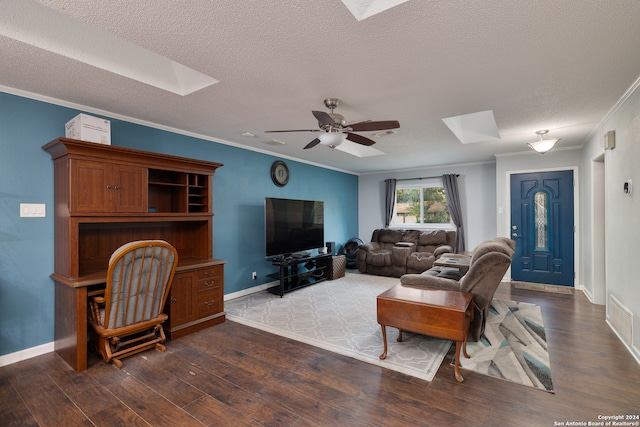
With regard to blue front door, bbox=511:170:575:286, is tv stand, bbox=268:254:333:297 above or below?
below

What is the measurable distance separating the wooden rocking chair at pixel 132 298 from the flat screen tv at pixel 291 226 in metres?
2.01

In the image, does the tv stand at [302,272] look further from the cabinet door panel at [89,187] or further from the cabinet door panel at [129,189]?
the cabinet door panel at [89,187]

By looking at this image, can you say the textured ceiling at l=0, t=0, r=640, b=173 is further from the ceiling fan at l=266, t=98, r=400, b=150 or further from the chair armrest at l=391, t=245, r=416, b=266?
the chair armrest at l=391, t=245, r=416, b=266

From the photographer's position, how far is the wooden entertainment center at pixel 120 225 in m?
2.63

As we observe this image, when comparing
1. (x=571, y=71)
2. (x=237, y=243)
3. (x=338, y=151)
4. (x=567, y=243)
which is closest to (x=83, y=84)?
(x=237, y=243)

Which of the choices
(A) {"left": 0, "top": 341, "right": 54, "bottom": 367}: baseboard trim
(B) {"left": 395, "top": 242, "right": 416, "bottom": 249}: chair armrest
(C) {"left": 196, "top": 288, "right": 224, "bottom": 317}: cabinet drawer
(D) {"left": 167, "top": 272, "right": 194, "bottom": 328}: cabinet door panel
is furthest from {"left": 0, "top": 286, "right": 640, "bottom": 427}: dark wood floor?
(B) {"left": 395, "top": 242, "right": 416, "bottom": 249}: chair armrest

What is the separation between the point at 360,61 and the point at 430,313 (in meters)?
2.07

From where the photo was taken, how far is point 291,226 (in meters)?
5.19

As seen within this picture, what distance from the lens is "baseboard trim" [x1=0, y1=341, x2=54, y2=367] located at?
8.59ft

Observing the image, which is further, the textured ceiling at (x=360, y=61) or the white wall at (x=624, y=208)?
the white wall at (x=624, y=208)

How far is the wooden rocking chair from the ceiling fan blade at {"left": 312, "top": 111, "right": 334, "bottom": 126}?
1793mm

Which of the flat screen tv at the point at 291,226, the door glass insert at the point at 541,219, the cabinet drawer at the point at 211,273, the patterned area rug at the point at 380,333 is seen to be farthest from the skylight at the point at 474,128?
the cabinet drawer at the point at 211,273

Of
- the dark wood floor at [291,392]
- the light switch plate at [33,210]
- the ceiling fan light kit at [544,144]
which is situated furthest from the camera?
the ceiling fan light kit at [544,144]

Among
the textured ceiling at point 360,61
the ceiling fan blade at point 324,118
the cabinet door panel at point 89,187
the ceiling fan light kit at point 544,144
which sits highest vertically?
the textured ceiling at point 360,61
